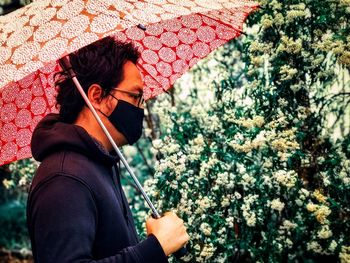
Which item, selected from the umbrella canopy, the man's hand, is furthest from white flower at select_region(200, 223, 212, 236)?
the man's hand

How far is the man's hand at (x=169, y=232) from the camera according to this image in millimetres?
1684

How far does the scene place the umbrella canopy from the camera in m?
1.78

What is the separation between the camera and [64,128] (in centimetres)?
186

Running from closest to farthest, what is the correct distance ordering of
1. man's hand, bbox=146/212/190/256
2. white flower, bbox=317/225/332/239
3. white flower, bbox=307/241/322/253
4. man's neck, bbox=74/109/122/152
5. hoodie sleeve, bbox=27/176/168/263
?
1. hoodie sleeve, bbox=27/176/168/263
2. man's hand, bbox=146/212/190/256
3. man's neck, bbox=74/109/122/152
4. white flower, bbox=317/225/332/239
5. white flower, bbox=307/241/322/253

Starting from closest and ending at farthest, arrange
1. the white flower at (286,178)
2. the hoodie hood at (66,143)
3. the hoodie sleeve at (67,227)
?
the hoodie sleeve at (67,227) → the hoodie hood at (66,143) → the white flower at (286,178)

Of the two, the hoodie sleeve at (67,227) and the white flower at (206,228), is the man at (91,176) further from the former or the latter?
the white flower at (206,228)

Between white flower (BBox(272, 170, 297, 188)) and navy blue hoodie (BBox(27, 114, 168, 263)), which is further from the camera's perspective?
white flower (BBox(272, 170, 297, 188))

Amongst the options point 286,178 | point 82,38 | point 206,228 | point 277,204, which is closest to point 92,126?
point 82,38

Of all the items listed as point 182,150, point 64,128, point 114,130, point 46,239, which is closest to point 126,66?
point 114,130

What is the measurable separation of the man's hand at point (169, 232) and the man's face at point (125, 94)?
1.67ft

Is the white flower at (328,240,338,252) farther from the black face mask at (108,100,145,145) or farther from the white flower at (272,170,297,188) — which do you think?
the black face mask at (108,100,145,145)

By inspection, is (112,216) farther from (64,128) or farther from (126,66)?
(126,66)

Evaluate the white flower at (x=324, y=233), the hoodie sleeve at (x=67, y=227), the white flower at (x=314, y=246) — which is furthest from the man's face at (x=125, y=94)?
the white flower at (x=314, y=246)

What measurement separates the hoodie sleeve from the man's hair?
54cm
